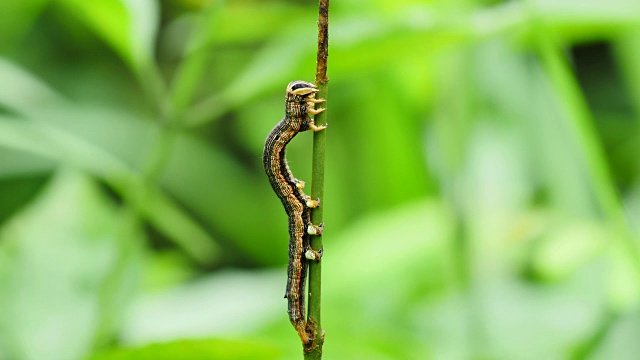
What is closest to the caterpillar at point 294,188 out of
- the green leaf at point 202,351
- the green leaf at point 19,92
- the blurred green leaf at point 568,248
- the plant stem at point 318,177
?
the green leaf at point 202,351

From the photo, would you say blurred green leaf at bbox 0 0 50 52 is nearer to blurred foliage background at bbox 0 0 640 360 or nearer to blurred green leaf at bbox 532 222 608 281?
blurred foliage background at bbox 0 0 640 360

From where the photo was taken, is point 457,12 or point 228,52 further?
point 228,52

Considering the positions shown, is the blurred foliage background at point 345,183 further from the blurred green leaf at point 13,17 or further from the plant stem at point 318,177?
the plant stem at point 318,177

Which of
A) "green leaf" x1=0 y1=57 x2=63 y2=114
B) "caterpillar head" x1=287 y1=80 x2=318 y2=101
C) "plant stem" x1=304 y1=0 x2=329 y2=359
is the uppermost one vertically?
"green leaf" x1=0 y1=57 x2=63 y2=114

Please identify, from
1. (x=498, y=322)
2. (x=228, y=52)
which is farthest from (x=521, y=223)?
(x=228, y=52)

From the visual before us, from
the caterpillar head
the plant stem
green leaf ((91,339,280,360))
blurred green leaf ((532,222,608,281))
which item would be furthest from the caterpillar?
blurred green leaf ((532,222,608,281))

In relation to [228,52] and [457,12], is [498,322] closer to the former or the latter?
[457,12]
